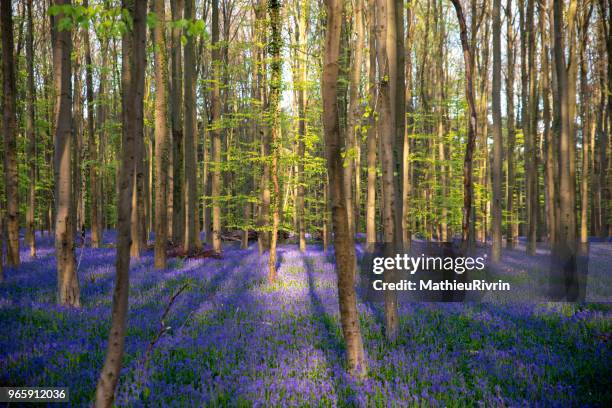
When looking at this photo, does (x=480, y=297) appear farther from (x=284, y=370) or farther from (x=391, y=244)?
(x=284, y=370)

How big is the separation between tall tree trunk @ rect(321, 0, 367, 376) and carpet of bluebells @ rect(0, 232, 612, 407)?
0.81 meters

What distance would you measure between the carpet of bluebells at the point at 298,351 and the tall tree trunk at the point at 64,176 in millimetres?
551

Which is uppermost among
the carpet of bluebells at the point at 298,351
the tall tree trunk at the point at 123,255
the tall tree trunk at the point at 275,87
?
the tall tree trunk at the point at 275,87

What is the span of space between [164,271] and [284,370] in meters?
8.24

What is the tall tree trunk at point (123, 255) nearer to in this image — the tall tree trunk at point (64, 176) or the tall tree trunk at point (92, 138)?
the tall tree trunk at point (64, 176)

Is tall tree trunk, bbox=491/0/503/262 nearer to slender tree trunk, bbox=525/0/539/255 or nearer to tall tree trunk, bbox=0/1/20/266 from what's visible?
slender tree trunk, bbox=525/0/539/255

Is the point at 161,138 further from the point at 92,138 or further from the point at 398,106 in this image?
the point at 398,106

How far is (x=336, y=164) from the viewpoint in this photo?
4469mm

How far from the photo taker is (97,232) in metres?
19.0

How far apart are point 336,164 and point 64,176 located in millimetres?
5680

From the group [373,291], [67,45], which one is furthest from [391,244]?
[67,45]

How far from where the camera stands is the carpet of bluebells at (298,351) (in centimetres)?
428

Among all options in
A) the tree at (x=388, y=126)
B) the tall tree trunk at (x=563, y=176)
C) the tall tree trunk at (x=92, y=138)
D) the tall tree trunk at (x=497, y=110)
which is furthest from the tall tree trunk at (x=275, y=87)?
the tall tree trunk at (x=92, y=138)

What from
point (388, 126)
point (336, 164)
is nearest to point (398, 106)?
point (388, 126)
